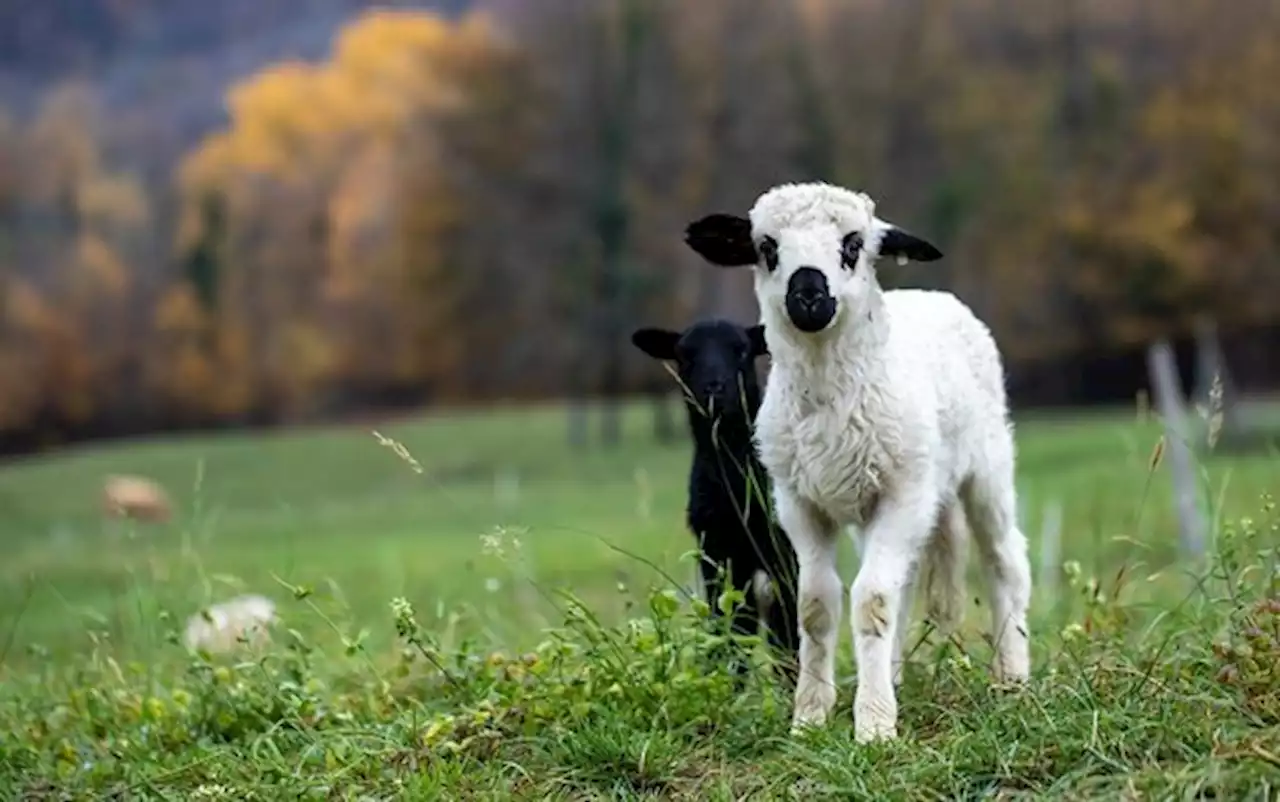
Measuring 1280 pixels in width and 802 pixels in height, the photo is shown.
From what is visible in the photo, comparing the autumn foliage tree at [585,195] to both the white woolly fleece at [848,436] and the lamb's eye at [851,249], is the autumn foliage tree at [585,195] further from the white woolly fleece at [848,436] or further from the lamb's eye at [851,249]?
the lamb's eye at [851,249]

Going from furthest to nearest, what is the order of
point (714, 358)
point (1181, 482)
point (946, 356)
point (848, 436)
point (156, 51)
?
point (156, 51), point (1181, 482), point (714, 358), point (946, 356), point (848, 436)

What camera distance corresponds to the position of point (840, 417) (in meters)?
4.85

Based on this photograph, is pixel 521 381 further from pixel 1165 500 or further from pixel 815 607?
pixel 815 607

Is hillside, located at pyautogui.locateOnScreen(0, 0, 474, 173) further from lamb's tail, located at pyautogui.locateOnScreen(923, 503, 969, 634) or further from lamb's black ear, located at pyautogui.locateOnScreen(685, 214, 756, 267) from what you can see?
lamb's black ear, located at pyautogui.locateOnScreen(685, 214, 756, 267)

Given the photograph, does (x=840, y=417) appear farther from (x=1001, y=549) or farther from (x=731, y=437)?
(x=1001, y=549)

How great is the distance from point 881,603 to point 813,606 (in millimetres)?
326

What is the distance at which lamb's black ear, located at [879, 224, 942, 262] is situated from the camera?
16.2 feet

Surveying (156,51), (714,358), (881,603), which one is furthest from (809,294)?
(156,51)

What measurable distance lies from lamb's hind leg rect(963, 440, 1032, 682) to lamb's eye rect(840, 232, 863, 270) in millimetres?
1190

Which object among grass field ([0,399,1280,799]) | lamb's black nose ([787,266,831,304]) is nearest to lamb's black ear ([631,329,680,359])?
grass field ([0,399,1280,799])

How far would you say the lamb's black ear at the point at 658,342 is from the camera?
20.0ft

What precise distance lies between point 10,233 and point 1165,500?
33933 millimetres

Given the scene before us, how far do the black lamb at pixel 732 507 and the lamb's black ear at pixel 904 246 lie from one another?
0.94m

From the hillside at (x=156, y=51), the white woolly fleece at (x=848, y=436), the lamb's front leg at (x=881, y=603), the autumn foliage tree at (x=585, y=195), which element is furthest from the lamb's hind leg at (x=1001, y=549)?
the hillside at (x=156, y=51)
